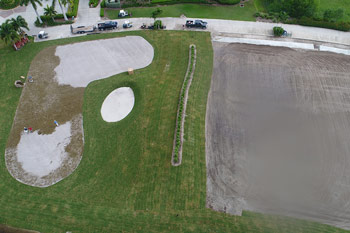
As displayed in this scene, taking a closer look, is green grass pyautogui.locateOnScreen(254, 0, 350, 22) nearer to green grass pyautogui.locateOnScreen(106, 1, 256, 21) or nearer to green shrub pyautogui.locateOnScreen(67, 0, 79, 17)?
green grass pyautogui.locateOnScreen(106, 1, 256, 21)

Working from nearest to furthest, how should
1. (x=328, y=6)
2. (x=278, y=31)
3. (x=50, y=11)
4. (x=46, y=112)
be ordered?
1. (x=46, y=112)
2. (x=278, y=31)
3. (x=50, y=11)
4. (x=328, y=6)

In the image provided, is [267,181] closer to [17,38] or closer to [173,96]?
[173,96]

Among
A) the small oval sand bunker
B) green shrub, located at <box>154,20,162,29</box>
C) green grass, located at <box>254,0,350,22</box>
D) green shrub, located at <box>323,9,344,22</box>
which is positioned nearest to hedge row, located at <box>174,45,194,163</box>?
the small oval sand bunker

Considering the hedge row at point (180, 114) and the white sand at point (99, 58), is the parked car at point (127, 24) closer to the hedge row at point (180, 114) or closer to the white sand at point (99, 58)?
the white sand at point (99, 58)

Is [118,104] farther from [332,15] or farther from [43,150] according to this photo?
[332,15]

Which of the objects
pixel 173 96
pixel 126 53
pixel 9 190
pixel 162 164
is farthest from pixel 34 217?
pixel 126 53

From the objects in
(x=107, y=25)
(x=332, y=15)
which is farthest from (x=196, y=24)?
(x=332, y=15)

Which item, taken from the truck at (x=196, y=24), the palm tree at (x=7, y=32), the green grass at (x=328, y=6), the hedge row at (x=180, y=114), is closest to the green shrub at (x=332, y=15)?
the green grass at (x=328, y=6)
